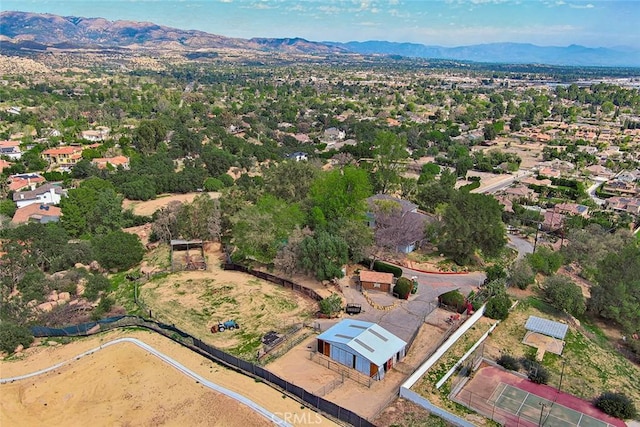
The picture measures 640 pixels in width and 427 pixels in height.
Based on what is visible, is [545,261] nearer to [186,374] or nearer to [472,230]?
[472,230]

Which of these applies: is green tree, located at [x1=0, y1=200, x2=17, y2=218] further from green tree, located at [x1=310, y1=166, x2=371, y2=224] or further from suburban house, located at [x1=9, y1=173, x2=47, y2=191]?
green tree, located at [x1=310, y1=166, x2=371, y2=224]

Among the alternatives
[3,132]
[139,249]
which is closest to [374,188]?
[139,249]

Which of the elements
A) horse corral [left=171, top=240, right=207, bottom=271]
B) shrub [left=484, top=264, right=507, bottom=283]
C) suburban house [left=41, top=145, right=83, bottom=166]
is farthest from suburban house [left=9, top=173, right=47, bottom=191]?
shrub [left=484, top=264, right=507, bottom=283]

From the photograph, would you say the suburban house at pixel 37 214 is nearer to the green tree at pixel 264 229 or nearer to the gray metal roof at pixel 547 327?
the green tree at pixel 264 229

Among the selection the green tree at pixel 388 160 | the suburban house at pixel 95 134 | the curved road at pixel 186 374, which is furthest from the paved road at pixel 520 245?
the suburban house at pixel 95 134

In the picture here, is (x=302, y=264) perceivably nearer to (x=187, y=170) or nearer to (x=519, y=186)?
(x=187, y=170)
